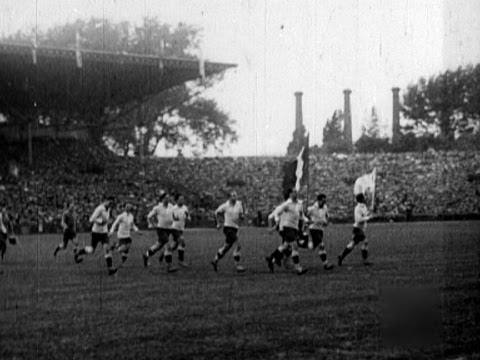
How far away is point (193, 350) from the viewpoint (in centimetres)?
891

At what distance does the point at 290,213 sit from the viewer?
18.4m

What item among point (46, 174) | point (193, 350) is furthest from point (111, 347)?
point (46, 174)

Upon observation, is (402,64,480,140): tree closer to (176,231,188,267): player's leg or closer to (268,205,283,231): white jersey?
(176,231,188,267): player's leg

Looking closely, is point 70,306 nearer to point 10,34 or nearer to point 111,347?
point 111,347

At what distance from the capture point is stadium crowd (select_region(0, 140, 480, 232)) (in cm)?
4841

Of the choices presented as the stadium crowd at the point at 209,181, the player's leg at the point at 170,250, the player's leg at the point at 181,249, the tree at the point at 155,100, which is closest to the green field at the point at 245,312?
the player's leg at the point at 170,250

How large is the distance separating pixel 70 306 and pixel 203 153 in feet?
211

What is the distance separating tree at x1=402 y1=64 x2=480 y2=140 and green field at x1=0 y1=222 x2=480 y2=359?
61974 millimetres

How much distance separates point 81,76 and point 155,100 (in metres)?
21.6

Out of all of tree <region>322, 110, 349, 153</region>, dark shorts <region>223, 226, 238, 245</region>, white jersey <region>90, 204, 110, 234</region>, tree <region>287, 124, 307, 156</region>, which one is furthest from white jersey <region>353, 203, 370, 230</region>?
tree <region>322, 110, 349, 153</region>

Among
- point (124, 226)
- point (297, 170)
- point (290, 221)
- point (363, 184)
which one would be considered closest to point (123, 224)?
point (124, 226)

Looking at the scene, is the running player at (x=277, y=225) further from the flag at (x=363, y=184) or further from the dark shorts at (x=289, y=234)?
the flag at (x=363, y=184)

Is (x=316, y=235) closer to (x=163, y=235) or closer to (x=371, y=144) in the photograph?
(x=163, y=235)

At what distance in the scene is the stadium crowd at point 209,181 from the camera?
48.4m
